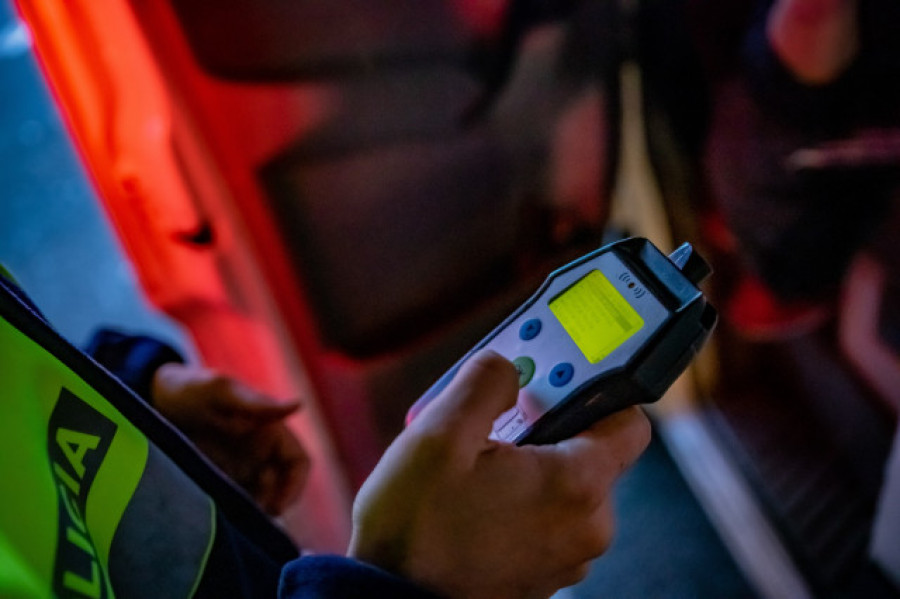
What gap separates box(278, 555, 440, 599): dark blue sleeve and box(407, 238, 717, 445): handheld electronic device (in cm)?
12

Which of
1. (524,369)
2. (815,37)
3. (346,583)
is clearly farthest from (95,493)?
(815,37)

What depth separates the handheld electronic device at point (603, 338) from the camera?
455 mm

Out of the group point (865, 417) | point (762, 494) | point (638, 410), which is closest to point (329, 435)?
point (638, 410)

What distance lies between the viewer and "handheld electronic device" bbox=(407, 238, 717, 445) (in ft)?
1.49

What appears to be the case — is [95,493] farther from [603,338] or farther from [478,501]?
[603,338]

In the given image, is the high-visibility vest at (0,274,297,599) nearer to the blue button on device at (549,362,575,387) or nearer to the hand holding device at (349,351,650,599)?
the hand holding device at (349,351,650,599)

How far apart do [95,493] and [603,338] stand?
0.34 metres

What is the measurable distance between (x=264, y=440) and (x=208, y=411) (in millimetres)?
63

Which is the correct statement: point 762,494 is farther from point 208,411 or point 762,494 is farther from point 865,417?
point 208,411

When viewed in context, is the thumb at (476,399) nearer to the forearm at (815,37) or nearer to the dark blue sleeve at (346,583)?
the dark blue sleeve at (346,583)


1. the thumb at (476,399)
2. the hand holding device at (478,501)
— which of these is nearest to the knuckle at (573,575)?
the hand holding device at (478,501)

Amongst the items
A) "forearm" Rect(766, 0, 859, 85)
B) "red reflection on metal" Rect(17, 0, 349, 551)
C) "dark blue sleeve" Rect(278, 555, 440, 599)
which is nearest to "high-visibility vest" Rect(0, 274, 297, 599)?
"dark blue sleeve" Rect(278, 555, 440, 599)

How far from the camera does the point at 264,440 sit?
71 centimetres

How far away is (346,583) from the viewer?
376mm
